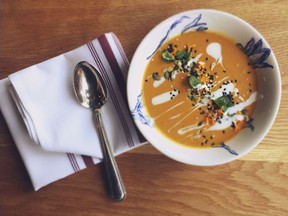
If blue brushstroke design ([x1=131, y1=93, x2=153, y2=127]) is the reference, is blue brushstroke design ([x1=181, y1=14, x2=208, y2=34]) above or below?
above

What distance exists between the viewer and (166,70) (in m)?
1.07

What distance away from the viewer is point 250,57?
3.46ft

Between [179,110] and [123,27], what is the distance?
0.27 meters

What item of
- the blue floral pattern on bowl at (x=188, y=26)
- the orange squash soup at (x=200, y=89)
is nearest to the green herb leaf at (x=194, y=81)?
the orange squash soup at (x=200, y=89)

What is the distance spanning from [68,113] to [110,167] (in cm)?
17

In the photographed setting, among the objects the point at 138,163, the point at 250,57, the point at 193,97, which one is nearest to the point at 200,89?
the point at 193,97

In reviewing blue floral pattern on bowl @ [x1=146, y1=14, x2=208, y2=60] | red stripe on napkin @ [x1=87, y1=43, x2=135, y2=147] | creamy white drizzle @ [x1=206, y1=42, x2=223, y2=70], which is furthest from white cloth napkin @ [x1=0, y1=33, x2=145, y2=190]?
creamy white drizzle @ [x1=206, y1=42, x2=223, y2=70]

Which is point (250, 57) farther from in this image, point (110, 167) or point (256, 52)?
point (110, 167)

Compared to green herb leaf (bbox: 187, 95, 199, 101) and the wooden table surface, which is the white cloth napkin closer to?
the wooden table surface

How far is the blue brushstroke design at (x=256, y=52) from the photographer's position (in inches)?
40.0

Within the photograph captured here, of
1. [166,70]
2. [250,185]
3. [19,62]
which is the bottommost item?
[250,185]

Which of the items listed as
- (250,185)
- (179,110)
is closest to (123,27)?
(179,110)

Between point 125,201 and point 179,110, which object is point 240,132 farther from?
point 125,201

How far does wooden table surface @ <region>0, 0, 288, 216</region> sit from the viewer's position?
1.07 meters
